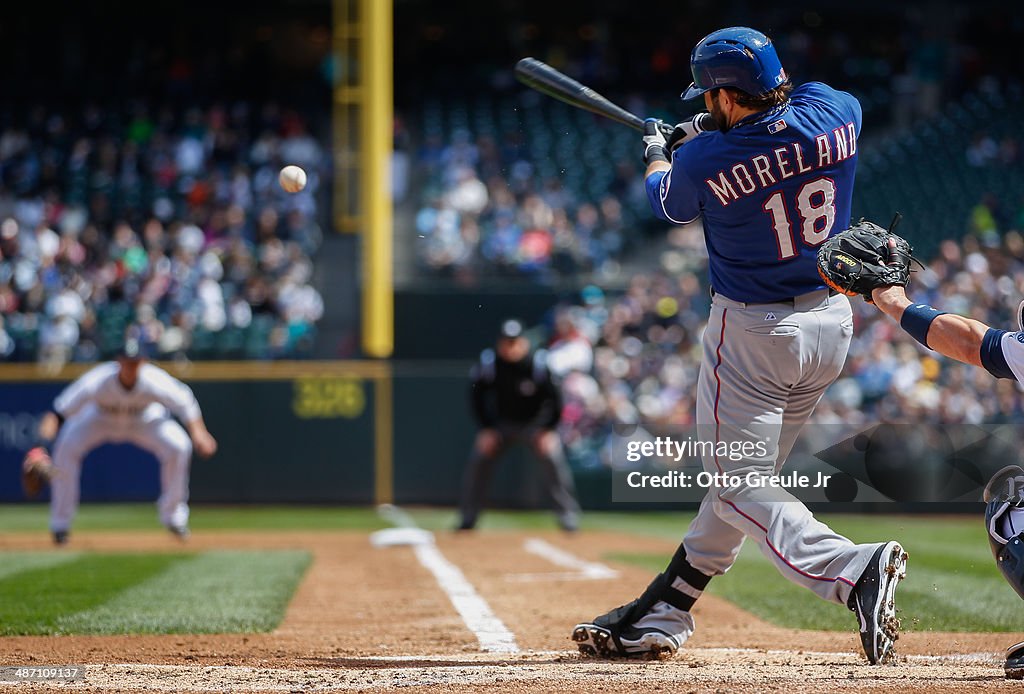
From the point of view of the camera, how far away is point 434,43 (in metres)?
22.5

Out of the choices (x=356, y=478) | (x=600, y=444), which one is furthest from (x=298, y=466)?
(x=600, y=444)

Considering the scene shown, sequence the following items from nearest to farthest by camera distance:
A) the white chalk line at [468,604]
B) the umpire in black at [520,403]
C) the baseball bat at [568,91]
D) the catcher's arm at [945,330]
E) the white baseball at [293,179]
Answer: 1. the catcher's arm at [945,330]
2. the white chalk line at [468,604]
3. the baseball bat at [568,91]
4. the white baseball at [293,179]
5. the umpire in black at [520,403]

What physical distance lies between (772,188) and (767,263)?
0.25 m

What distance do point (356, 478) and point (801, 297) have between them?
12.0 meters

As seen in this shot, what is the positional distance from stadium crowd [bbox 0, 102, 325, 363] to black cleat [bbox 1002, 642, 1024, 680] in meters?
12.8

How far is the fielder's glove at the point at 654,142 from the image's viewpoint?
453 centimetres

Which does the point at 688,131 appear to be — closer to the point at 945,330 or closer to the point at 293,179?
the point at 945,330

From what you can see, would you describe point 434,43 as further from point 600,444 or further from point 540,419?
point 540,419

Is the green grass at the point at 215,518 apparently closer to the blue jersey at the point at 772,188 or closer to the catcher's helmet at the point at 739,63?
the blue jersey at the point at 772,188

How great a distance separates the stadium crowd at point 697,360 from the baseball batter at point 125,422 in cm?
462

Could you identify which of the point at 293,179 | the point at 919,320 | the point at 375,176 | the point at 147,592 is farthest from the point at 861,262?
the point at 375,176

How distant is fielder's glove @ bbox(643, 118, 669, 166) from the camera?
453cm

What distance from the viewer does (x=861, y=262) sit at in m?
3.96

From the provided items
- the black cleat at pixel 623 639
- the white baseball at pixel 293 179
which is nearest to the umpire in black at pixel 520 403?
the white baseball at pixel 293 179
